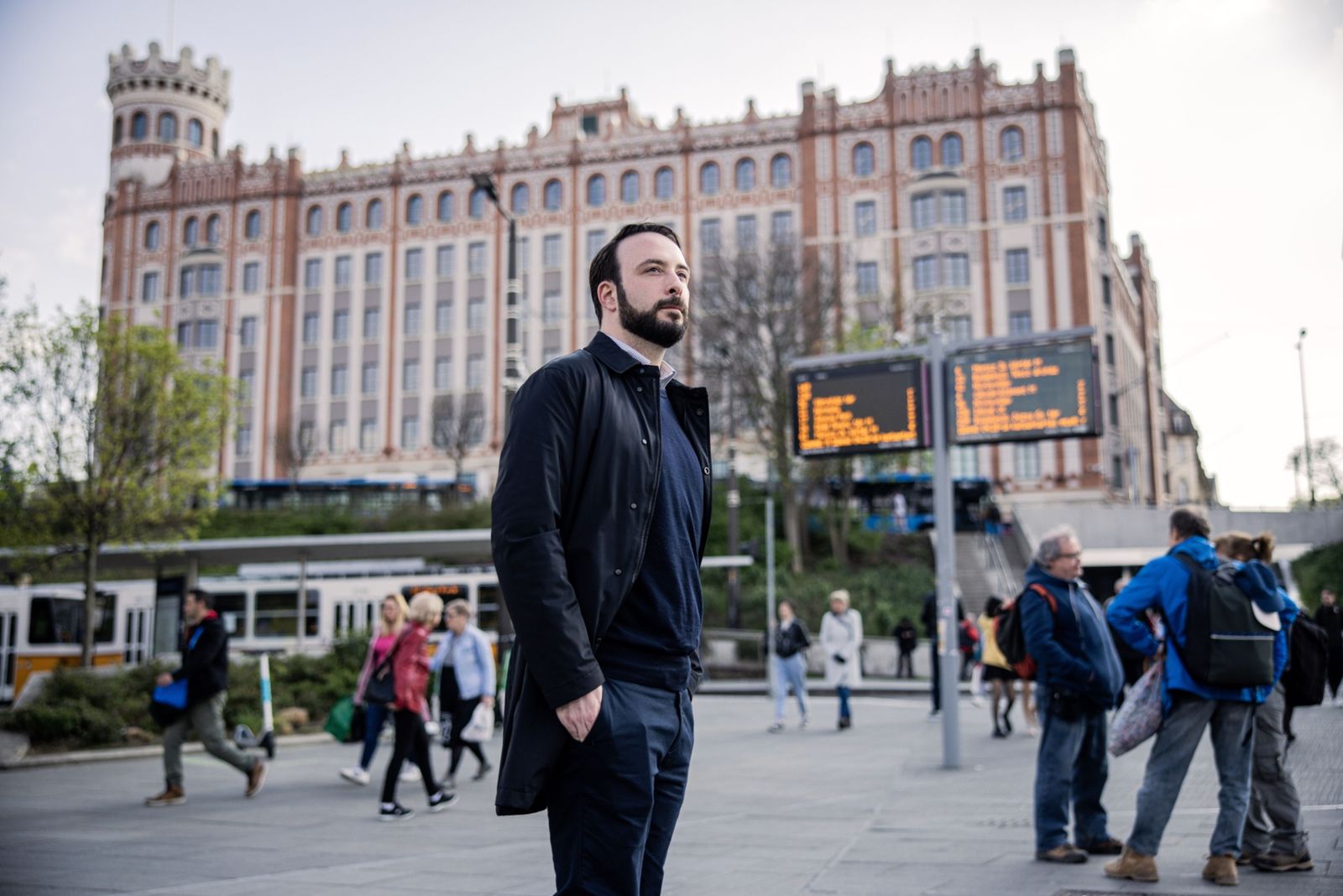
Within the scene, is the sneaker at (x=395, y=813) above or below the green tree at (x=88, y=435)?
below

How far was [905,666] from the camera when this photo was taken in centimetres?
2889

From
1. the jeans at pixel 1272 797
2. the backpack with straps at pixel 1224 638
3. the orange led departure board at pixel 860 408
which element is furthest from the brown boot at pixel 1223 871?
the orange led departure board at pixel 860 408

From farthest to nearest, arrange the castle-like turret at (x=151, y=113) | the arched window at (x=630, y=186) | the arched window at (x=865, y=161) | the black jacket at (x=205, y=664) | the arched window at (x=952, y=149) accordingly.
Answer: the castle-like turret at (x=151, y=113)
the arched window at (x=630, y=186)
the arched window at (x=865, y=161)
the arched window at (x=952, y=149)
the black jacket at (x=205, y=664)

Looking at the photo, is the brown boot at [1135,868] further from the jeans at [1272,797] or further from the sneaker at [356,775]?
the sneaker at [356,775]

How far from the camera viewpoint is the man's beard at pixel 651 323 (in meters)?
3.10

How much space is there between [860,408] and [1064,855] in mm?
7605

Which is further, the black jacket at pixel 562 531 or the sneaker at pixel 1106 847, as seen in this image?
the sneaker at pixel 1106 847

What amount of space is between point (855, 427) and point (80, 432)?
14733 mm

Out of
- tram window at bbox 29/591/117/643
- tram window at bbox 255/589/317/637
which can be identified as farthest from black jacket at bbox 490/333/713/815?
tram window at bbox 255/589/317/637

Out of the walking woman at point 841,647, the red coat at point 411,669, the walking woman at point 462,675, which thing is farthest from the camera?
the walking woman at point 841,647

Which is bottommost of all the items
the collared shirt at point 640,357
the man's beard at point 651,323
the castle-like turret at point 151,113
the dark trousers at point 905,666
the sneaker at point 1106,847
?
the dark trousers at point 905,666

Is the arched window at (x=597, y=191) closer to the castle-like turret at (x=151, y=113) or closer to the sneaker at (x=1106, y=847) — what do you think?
the castle-like turret at (x=151, y=113)

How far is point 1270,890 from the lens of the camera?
5402mm

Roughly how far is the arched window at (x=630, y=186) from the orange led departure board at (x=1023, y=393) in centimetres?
4951
